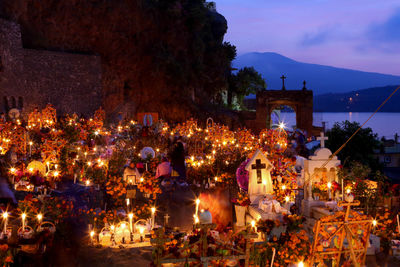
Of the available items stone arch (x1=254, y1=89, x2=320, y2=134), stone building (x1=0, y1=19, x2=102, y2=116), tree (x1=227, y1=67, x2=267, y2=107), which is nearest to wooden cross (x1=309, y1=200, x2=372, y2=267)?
stone building (x1=0, y1=19, x2=102, y2=116)

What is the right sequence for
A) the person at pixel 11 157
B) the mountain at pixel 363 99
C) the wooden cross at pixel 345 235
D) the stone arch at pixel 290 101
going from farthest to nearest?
the stone arch at pixel 290 101
the mountain at pixel 363 99
the person at pixel 11 157
the wooden cross at pixel 345 235

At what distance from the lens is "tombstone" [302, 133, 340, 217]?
8227 mm

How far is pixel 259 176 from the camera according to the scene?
9344 millimetres

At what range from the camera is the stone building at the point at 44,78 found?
22.6 metres

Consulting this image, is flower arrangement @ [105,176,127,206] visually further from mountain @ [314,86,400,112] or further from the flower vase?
mountain @ [314,86,400,112]

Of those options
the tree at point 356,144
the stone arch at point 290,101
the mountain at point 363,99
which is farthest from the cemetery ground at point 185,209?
the stone arch at point 290,101

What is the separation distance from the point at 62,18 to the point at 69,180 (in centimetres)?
1882

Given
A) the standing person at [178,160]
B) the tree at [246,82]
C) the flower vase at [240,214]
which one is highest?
the tree at [246,82]

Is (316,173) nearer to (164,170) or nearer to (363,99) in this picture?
(164,170)

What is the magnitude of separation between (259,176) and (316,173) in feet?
5.00

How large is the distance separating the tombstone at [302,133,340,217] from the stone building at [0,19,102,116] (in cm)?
1995

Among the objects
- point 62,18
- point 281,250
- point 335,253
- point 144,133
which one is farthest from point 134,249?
point 62,18

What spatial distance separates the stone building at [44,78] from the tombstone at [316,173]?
19955mm

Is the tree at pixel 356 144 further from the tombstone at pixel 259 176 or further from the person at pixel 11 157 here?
the person at pixel 11 157
